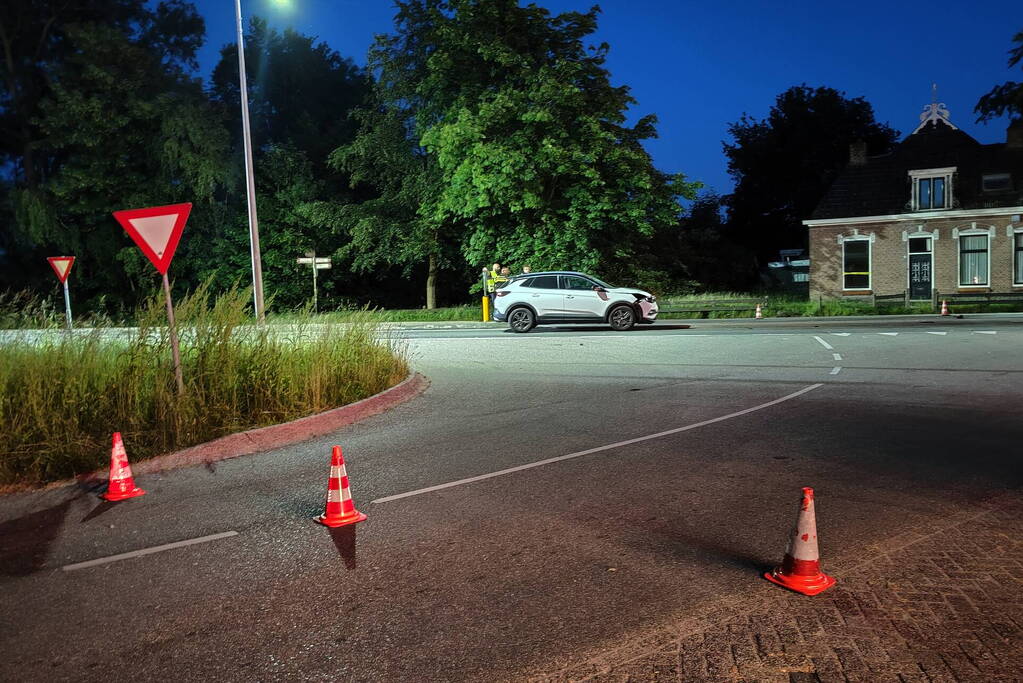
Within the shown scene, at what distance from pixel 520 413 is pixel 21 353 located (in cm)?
571

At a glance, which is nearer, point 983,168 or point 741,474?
point 741,474

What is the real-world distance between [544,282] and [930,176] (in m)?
21.0

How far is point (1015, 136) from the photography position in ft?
109

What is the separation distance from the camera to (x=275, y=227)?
38469 mm

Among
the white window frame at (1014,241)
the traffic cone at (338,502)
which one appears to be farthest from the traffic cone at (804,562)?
the white window frame at (1014,241)

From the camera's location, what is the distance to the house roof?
32.7 m

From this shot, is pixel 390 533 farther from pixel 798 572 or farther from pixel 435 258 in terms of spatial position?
pixel 435 258

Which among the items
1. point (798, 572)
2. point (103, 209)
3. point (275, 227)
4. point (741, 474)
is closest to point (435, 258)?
point (275, 227)

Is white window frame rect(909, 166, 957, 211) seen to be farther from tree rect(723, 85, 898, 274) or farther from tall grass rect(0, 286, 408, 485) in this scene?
tall grass rect(0, 286, 408, 485)

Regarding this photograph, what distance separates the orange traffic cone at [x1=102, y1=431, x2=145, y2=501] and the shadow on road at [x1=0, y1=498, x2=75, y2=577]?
0.33 m

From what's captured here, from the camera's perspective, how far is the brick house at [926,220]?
3228 centimetres

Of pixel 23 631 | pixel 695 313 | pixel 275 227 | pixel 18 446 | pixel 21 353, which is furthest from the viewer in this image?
pixel 275 227

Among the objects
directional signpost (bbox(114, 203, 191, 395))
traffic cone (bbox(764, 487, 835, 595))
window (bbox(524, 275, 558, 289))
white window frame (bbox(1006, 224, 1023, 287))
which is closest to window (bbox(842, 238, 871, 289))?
white window frame (bbox(1006, 224, 1023, 287))

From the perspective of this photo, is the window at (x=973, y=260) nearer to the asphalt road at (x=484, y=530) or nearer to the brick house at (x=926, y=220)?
the brick house at (x=926, y=220)
